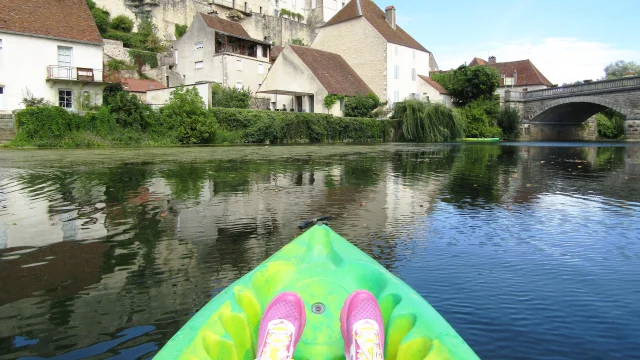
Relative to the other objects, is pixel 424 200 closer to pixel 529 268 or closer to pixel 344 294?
pixel 529 268

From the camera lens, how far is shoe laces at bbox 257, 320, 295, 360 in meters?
2.54

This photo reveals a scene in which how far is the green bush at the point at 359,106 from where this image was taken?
42.6 metres

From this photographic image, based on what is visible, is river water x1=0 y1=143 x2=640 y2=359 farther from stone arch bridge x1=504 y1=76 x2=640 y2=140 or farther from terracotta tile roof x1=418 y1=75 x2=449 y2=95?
terracotta tile roof x1=418 y1=75 x2=449 y2=95

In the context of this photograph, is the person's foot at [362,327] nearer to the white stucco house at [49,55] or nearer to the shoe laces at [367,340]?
the shoe laces at [367,340]

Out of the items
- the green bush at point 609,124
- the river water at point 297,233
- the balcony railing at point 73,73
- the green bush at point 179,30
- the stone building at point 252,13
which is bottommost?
the river water at point 297,233

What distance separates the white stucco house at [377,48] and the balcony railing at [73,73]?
26070mm

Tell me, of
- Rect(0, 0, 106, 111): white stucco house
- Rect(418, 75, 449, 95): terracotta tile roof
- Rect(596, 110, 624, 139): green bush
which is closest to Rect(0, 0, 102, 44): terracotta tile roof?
Rect(0, 0, 106, 111): white stucco house

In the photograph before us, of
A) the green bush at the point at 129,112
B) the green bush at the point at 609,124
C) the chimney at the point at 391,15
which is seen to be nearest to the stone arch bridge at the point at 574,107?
the green bush at the point at 609,124

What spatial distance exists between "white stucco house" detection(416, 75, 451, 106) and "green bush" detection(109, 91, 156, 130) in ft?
100

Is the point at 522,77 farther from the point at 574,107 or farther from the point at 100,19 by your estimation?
the point at 100,19

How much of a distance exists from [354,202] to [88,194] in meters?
5.37

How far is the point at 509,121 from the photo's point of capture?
172ft

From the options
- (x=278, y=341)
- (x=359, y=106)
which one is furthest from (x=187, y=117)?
(x=278, y=341)

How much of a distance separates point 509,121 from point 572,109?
33.1 ft
